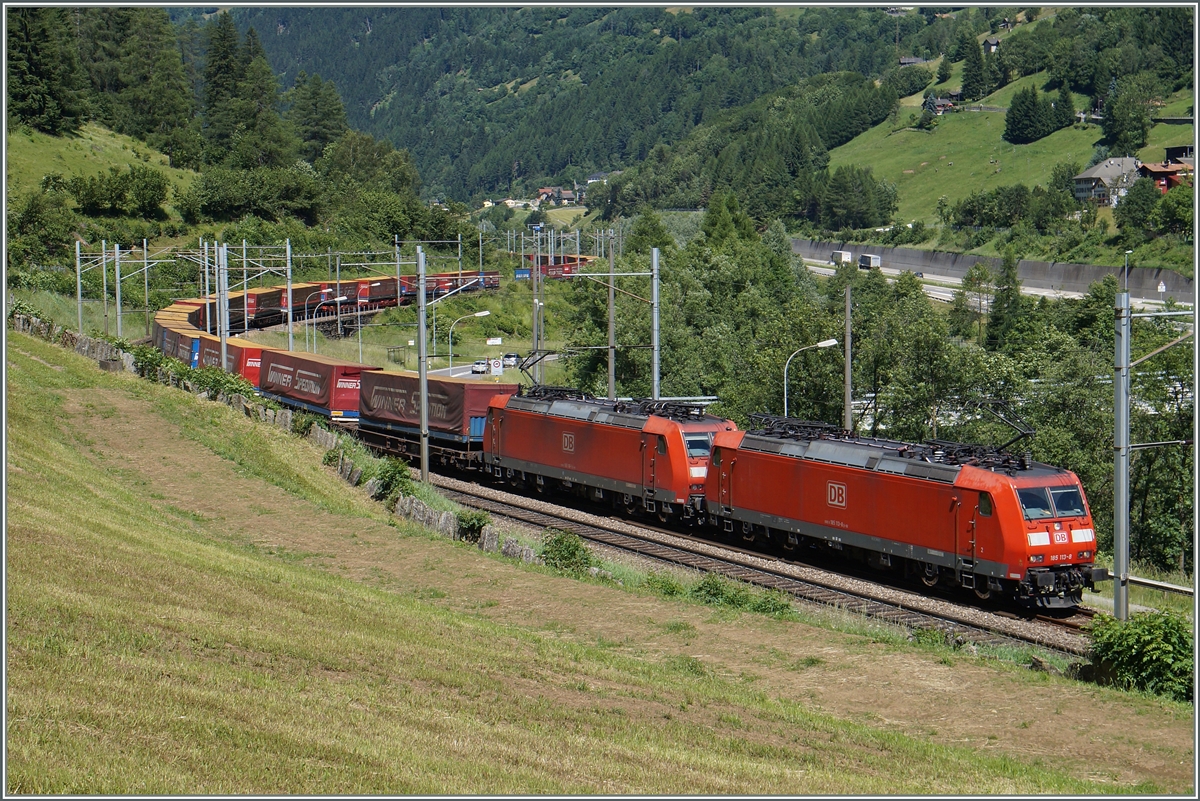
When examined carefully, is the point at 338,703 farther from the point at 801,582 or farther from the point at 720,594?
the point at 801,582

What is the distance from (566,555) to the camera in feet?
90.0

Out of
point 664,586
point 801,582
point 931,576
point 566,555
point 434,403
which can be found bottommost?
point 801,582

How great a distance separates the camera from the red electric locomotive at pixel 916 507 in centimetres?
2633

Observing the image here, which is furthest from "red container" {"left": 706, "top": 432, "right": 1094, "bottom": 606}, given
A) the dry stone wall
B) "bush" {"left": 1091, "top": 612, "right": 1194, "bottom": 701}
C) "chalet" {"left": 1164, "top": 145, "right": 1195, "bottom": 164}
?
"chalet" {"left": 1164, "top": 145, "right": 1195, "bottom": 164}

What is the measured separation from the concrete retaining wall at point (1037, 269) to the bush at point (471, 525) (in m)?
72.7

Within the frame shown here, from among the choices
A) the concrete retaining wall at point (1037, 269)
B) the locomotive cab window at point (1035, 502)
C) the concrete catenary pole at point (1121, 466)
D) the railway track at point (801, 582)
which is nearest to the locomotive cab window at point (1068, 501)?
the locomotive cab window at point (1035, 502)

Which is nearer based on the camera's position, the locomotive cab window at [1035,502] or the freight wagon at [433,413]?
the locomotive cab window at [1035,502]

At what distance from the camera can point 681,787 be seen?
1238 centimetres

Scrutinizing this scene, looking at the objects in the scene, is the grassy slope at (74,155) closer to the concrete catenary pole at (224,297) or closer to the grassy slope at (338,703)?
the concrete catenary pole at (224,297)

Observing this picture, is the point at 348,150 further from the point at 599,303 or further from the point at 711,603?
the point at 711,603

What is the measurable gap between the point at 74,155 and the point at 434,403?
299 feet

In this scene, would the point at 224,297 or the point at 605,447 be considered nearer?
the point at 605,447

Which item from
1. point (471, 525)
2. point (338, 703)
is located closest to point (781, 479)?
point (471, 525)

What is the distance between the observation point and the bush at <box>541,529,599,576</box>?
27245 millimetres
